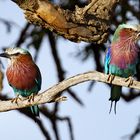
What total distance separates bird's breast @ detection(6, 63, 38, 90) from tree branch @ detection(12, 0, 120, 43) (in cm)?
78

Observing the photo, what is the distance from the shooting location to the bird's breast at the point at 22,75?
17.4 feet

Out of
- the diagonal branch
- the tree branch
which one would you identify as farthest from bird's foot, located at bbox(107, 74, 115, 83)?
the tree branch

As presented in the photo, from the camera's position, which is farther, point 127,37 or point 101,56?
point 101,56

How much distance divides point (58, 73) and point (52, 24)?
2.04 m

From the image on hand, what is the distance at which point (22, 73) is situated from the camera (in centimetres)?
533

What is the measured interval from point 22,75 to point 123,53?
2.74 feet

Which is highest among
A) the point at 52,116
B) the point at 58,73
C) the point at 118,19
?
the point at 118,19

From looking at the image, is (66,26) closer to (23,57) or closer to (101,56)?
(23,57)

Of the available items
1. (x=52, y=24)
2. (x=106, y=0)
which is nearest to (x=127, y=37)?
(x=106, y=0)

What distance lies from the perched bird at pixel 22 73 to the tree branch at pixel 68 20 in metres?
0.78

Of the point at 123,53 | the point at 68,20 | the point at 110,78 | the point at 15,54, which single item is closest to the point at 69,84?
the point at 110,78

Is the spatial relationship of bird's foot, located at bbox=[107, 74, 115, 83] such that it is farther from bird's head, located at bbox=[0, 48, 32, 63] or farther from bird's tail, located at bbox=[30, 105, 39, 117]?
bird's tail, located at bbox=[30, 105, 39, 117]

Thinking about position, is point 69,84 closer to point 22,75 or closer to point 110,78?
point 110,78

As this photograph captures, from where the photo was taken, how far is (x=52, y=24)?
4.57 m
